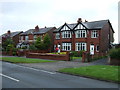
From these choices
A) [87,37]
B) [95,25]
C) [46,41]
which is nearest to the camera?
[87,37]

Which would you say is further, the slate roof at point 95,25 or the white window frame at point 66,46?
the white window frame at point 66,46

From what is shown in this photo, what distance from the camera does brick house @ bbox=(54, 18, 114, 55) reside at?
38.7m

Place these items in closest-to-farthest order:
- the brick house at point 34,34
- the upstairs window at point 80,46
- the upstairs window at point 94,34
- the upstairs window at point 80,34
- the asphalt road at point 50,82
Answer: the asphalt road at point 50,82 → the upstairs window at point 94,34 → the upstairs window at point 80,34 → the upstairs window at point 80,46 → the brick house at point 34,34

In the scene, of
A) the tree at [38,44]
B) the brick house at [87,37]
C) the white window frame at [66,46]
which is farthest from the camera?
the tree at [38,44]

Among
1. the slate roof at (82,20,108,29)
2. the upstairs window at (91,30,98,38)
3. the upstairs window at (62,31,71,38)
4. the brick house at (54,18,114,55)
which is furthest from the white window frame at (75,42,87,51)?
the slate roof at (82,20,108,29)

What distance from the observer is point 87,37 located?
40.1 m

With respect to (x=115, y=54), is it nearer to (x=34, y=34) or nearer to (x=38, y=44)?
(x=38, y=44)

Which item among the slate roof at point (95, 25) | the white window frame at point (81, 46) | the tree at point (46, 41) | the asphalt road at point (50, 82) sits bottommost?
the asphalt road at point (50, 82)

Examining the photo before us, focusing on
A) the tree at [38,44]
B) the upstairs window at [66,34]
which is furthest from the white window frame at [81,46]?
the tree at [38,44]

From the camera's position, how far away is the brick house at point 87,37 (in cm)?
3866

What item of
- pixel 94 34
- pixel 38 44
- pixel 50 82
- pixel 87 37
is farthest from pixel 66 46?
pixel 50 82

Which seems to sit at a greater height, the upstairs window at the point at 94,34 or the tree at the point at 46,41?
the upstairs window at the point at 94,34

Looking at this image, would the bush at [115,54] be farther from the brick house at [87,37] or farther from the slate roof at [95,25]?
the slate roof at [95,25]

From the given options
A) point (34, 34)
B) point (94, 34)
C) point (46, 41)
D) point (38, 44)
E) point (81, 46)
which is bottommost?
point (81, 46)
